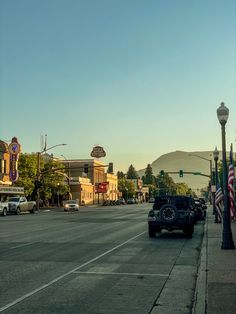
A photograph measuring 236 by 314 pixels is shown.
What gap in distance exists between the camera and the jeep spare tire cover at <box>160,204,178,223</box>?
858 inches

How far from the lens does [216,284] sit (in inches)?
388

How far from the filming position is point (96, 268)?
12633 millimetres

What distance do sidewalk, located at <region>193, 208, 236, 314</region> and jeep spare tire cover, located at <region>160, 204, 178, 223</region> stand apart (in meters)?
6.23

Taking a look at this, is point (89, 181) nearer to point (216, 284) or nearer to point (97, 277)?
point (97, 277)

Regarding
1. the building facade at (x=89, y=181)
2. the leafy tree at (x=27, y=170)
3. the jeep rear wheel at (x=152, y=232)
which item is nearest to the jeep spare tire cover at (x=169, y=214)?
the jeep rear wheel at (x=152, y=232)

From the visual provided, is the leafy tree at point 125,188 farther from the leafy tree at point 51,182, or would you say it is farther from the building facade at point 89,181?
the leafy tree at point 51,182

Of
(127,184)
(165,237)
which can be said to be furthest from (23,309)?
(127,184)

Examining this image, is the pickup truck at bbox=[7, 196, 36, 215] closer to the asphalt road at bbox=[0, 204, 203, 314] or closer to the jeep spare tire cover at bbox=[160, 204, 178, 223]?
the jeep spare tire cover at bbox=[160, 204, 178, 223]

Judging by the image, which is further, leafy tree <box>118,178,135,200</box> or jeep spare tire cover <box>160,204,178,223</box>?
leafy tree <box>118,178,135,200</box>

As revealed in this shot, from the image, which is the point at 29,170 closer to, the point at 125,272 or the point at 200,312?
the point at 125,272

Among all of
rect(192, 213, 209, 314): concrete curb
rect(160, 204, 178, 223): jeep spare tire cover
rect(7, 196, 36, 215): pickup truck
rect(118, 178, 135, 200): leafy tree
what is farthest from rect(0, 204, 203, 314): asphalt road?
rect(118, 178, 135, 200): leafy tree

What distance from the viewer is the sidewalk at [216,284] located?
26.0 ft

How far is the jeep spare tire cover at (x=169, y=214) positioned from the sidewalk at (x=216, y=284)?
6.23m

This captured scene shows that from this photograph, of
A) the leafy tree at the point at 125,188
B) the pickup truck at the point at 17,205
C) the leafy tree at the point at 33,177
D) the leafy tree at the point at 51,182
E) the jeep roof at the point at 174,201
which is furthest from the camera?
the leafy tree at the point at 125,188
